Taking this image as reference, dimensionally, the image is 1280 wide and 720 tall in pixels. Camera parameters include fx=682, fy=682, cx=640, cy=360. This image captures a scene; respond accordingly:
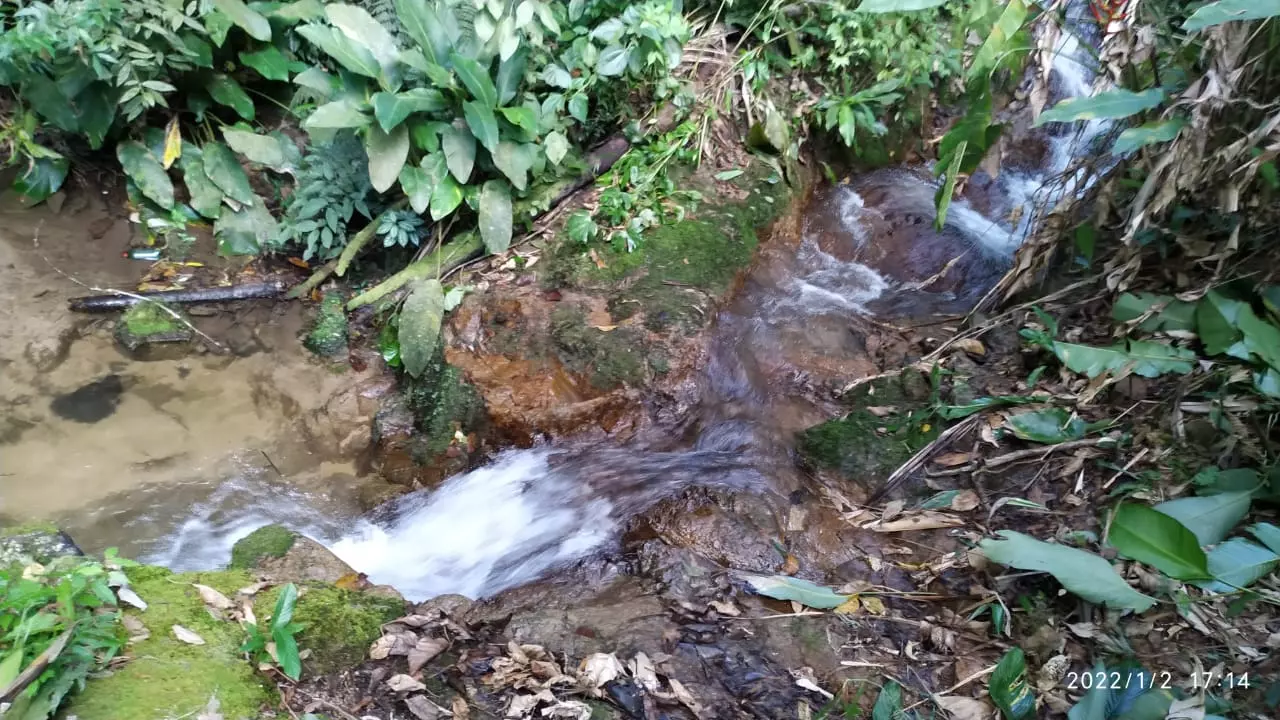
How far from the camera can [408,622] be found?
2264 millimetres

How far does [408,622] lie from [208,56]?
12.8ft

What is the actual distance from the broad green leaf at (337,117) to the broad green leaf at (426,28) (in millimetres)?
489

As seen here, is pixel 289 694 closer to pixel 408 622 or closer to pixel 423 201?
pixel 408 622

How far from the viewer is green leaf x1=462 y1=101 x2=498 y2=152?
366cm

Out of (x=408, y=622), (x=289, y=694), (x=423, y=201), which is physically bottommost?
(x=408, y=622)

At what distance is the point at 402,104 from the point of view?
3.55 m

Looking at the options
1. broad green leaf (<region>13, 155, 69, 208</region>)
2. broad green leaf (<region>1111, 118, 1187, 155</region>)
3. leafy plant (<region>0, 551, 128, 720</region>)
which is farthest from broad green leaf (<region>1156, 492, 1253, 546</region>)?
broad green leaf (<region>13, 155, 69, 208</region>)

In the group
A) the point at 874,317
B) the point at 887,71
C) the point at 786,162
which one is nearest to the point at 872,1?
the point at 874,317

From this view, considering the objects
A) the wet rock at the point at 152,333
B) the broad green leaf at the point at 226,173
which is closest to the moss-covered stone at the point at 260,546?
the wet rock at the point at 152,333

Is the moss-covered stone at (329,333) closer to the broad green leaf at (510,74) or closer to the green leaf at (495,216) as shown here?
the green leaf at (495,216)

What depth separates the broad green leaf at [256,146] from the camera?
4.46m

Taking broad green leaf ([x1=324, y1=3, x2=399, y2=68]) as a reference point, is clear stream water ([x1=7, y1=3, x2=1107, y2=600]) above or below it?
below

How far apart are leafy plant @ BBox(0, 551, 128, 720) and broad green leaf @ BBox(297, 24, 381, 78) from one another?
2655mm

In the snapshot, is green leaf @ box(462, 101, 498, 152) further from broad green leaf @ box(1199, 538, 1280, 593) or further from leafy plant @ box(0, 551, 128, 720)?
broad green leaf @ box(1199, 538, 1280, 593)
